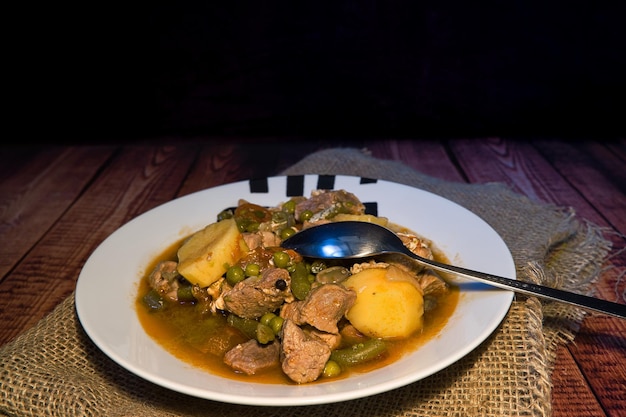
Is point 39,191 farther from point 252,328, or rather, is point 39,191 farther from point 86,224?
point 252,328

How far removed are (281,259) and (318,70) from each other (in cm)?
329

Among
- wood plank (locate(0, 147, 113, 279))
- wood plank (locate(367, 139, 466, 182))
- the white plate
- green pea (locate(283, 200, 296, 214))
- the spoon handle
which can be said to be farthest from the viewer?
wood plank (locate(367, 139, 466, 182))

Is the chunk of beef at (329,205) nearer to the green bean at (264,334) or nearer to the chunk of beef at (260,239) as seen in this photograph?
the chunk of beef at (260,239)

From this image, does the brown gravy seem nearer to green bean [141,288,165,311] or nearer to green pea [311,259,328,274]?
green bean [141,288,165,311]

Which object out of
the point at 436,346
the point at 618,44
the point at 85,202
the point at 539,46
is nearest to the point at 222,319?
the point at 436,346

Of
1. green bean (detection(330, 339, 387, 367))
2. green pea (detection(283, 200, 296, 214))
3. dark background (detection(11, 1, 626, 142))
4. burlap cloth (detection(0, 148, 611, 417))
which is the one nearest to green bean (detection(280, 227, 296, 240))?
green pea (detection(283, 200, 296, 214))

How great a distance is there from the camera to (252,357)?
2.22 m

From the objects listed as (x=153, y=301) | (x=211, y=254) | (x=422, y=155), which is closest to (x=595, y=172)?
(x=422, y=155)

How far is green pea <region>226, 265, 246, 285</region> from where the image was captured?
258cm

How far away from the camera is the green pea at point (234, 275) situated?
8.46ft

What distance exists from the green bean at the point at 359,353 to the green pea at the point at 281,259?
511 millimetres

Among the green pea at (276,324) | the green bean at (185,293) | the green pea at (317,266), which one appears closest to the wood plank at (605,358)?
the green pea at (317,266)

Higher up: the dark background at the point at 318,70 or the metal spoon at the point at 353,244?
the metal spoon at the point at 353,244

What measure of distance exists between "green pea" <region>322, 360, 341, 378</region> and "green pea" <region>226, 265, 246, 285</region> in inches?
23.8
